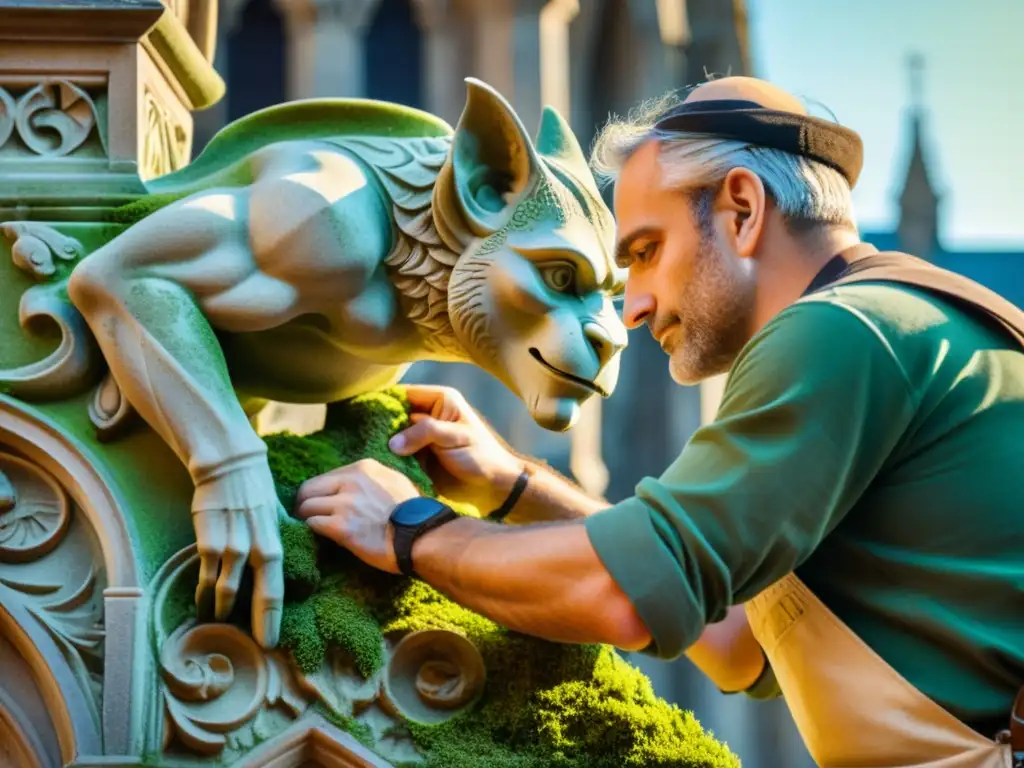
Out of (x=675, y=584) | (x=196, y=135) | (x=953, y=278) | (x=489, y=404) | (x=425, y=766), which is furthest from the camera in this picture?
(x=196, y=135)

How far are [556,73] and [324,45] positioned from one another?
11.0 ft

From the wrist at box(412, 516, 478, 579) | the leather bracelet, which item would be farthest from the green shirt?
the leather bracelet

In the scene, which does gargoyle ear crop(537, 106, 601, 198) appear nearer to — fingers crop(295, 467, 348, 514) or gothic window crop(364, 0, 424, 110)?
fingers crop(295, 467, 348, 514)

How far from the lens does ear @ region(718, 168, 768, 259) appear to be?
10.8ft

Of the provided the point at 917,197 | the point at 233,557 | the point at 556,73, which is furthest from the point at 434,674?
the point at 917,197

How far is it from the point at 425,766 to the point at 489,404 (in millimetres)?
23130

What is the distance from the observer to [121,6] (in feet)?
12.6

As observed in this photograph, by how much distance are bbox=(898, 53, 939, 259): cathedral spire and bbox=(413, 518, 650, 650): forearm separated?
3694 centimetres

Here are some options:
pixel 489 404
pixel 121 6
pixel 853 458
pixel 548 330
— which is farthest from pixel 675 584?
pixel 489 404

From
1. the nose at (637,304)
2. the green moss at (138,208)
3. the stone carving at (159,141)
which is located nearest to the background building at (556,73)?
the stone carving at (159,141)

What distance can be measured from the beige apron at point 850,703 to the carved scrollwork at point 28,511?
121 cm

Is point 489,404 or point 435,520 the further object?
point 489,404

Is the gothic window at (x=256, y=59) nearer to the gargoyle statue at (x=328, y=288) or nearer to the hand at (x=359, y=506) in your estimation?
the gargoyle statue at (x=328, y=288)

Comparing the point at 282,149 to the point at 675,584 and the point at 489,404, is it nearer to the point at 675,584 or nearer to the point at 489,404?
the point at 675,584
